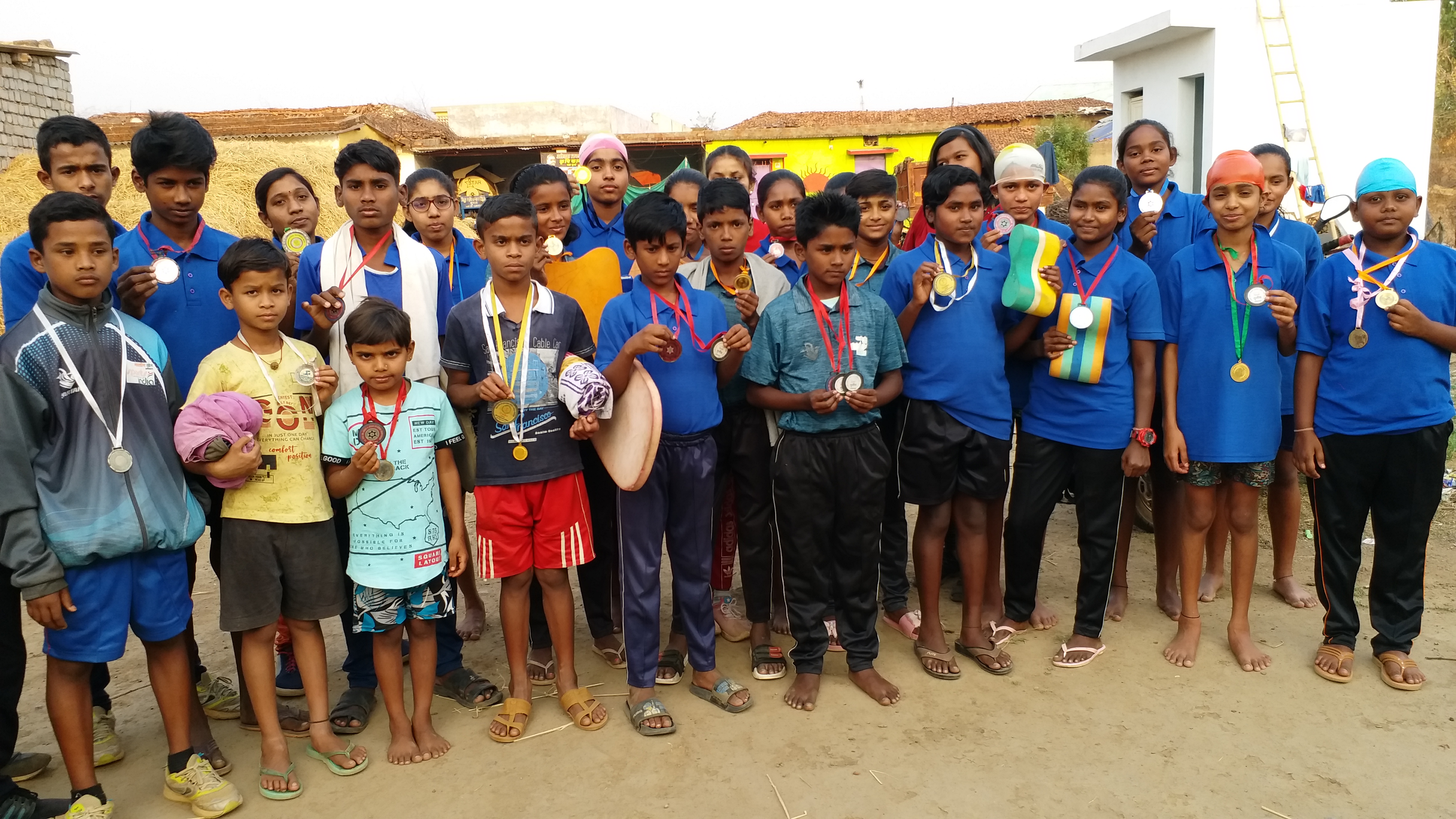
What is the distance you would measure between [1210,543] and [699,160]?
21.4 m

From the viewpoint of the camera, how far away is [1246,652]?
396cm

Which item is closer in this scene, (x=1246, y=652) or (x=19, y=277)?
(x=19, y=277)

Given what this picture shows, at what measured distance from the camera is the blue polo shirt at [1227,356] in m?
3.87

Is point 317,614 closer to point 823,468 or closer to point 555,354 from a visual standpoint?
point 555,354

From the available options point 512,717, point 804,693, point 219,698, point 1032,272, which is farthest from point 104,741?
point 1032,272

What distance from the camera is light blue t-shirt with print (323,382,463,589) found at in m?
3.26

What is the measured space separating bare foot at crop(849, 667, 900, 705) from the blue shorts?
8.27ft

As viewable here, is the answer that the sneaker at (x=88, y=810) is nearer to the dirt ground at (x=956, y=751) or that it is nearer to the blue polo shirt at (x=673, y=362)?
the dirt ground at (x=956, y=751)

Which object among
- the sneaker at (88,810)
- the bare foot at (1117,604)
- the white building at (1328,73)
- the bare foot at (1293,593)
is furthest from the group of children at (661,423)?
the white building at (1328,73)

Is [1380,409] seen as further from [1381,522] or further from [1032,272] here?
[1032,272]

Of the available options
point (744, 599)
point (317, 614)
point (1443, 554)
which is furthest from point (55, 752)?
point (1443, 554)

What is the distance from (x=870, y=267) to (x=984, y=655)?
5.95ft

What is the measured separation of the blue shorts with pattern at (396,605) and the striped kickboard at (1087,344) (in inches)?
106

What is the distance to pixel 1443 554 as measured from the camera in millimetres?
5184
